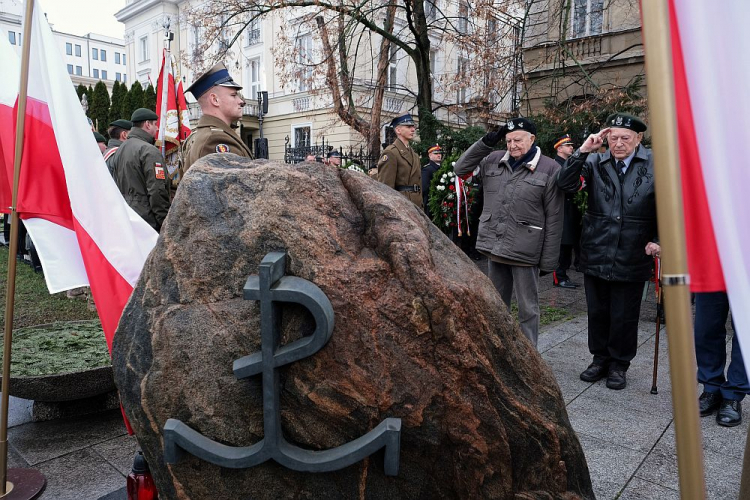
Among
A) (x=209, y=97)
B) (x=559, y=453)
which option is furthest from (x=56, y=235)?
(x=559, y=453)

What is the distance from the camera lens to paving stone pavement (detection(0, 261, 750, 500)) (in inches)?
110

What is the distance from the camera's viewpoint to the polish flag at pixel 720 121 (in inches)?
48.4

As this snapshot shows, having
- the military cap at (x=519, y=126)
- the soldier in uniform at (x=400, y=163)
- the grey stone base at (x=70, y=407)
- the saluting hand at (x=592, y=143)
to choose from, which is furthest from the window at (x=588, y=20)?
the grey stone base at (x=70, y=407)

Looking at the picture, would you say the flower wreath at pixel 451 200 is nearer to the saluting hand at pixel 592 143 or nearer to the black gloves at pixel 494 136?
the black gloves at pixel 494 136

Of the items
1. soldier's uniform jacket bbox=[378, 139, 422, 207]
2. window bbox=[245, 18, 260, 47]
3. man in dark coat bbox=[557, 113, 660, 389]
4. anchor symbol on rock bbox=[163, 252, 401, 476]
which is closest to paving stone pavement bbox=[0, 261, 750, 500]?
man in dark coat bbox=[557, 113, 660, 389]

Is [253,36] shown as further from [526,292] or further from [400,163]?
[526,292]

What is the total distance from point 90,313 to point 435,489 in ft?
18.6

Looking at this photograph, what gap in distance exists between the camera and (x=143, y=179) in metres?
5.40

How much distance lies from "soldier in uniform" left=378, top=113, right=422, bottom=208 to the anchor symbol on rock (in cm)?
464

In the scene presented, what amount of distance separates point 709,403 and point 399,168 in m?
3.88

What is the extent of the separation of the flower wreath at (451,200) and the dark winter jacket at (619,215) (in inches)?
195

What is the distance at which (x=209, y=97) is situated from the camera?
3.52 metres

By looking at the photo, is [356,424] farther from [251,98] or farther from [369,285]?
[251,98]

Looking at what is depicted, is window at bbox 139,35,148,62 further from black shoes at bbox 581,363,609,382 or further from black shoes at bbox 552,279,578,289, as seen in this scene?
black shoes at bbox 581,363,609,382
